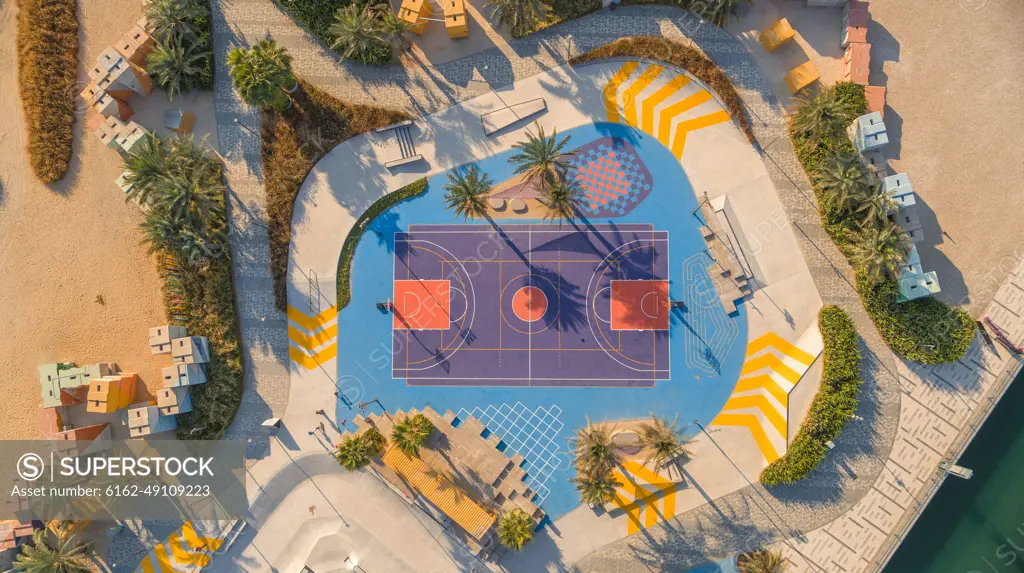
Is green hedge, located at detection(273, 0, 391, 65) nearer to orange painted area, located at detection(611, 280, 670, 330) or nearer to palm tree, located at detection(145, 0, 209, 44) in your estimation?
palm tree, located at detection(145, 0, 209, 44)

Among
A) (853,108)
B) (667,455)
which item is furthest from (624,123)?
(667,455)

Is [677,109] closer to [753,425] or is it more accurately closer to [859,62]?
[859,62]

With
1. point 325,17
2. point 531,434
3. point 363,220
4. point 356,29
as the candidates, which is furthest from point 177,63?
point 531,434

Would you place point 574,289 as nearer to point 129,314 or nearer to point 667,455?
point 667,455

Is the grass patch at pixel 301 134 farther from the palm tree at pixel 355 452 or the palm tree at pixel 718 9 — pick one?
the palm tree at pixel 718 9

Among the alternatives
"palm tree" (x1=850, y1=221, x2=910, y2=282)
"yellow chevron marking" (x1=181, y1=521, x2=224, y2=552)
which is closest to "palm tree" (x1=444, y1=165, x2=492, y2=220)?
"palm tree" (x1=850, y1=221, x2=910, y2=282)
